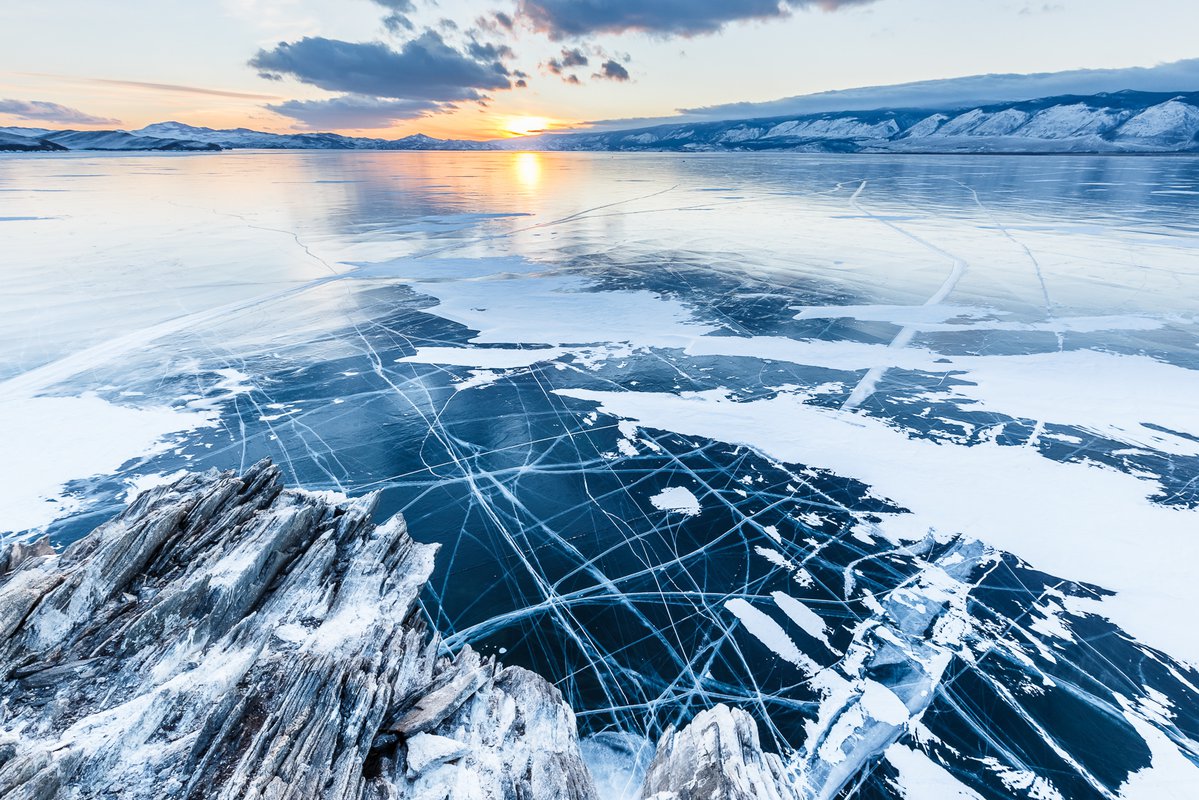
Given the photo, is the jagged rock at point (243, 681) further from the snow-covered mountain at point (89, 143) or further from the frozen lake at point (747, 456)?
the snow-covered mountain at point (89, 143)

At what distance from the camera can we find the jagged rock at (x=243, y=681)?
2871 mm

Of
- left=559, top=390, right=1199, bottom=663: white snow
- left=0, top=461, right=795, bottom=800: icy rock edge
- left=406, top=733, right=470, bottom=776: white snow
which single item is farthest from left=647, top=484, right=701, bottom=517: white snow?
left=406, top=733, right=470, bottom=776: white snow

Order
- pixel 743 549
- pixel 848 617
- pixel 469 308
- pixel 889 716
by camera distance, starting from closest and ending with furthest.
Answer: pixel 889 716
pixel 848 617
pixel 743 549
pixel 469 308

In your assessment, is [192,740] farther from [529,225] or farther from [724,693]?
[529,225]

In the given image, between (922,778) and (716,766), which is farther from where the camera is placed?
(922,778)

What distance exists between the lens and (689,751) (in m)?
3.42

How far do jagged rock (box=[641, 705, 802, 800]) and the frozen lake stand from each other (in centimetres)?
75

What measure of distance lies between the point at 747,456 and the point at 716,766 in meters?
4.79

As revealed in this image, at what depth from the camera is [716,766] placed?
3.22 meters

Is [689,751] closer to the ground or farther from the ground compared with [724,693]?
farther from the ground

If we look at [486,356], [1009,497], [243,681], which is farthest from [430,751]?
[486,356]

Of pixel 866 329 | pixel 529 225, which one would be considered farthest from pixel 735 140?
pixel 866 329

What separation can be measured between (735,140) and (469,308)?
8188 inches

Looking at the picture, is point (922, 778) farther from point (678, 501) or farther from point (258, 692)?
point (258, 692)
